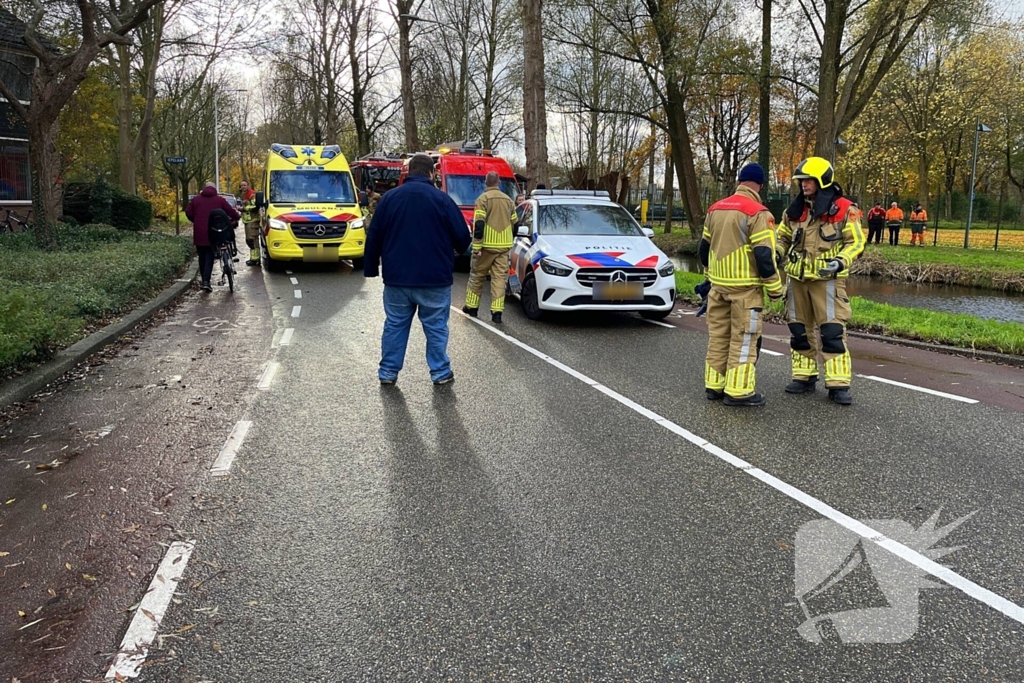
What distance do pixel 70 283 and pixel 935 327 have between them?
11301 mm

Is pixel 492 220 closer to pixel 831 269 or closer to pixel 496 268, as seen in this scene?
pixel 496 268

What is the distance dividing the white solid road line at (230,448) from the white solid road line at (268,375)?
3.89ft

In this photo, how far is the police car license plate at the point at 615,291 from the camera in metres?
10.5

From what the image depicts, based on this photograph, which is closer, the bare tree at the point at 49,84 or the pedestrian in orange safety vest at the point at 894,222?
the bare tree at the point at 49,84

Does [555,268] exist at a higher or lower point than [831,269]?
lower

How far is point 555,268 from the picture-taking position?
10.7m

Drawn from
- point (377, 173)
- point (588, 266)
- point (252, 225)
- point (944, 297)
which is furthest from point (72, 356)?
point (377, 173)

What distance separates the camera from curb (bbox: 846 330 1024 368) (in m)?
8.90

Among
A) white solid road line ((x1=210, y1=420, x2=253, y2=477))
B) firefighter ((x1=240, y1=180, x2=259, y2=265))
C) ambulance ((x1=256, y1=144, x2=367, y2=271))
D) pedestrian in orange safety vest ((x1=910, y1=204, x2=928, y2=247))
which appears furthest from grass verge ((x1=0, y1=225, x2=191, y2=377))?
pedestrian in orange safety vest ((x1=910, y1=204, x2=928, y2=247))

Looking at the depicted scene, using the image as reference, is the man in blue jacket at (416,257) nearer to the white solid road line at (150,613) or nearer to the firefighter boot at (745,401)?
the firefighter boot at (745,401)

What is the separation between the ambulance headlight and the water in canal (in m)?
8.89

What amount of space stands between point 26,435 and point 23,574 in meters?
2.61

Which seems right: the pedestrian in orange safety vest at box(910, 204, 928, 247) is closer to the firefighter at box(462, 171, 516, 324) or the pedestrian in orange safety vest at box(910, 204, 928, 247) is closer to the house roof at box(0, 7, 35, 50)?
the firefighter at box(462, 171, 516, 324)

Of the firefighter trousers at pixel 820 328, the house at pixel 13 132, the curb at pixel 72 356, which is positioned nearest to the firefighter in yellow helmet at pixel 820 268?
the firefighter trousers at pixel 820 328
